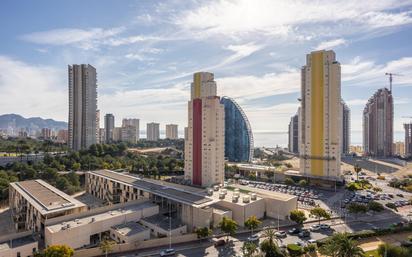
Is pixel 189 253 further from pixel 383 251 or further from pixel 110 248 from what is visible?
pixel 383 251

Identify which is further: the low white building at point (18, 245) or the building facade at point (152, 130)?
the building facade at point (152, 130)

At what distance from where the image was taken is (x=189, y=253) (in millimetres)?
22328

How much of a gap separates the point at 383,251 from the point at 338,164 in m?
27.7

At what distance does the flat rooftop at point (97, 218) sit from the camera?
23000 mm

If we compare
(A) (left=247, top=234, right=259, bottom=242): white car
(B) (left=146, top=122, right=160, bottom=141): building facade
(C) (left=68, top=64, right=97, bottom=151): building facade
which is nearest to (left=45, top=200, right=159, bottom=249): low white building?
(A) (left=247, top=234, right=259, bottom=242): white car

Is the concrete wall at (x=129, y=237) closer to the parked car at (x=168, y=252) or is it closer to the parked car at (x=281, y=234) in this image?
the parked car at (x=168, y=252)

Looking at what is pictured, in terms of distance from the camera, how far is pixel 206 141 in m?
40.2

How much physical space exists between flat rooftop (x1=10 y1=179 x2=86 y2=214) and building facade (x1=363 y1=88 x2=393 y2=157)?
86.1 metres

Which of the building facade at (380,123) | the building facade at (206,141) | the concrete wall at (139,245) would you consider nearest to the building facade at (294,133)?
the building facade at (380,123)

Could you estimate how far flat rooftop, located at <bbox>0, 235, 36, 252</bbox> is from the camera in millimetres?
21153

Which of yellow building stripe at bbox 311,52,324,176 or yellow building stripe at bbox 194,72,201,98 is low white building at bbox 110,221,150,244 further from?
yellow building stripe at bbox 311,52,324,176

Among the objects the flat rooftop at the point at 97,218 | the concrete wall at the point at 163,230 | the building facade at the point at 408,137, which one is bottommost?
the concrete wall at the point at 163,230

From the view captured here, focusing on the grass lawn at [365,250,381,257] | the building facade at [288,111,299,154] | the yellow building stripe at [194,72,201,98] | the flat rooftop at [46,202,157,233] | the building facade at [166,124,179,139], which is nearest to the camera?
the grass lawn at [365,250,381,257]

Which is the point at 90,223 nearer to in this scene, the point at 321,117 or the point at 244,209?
the point at 244,209
